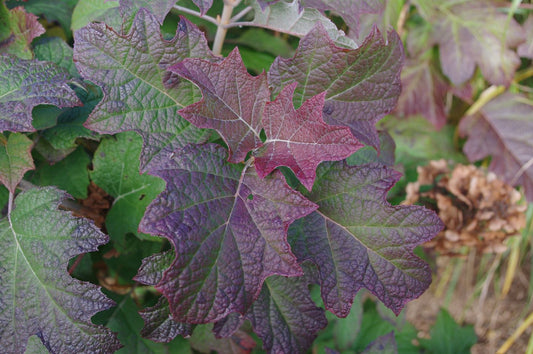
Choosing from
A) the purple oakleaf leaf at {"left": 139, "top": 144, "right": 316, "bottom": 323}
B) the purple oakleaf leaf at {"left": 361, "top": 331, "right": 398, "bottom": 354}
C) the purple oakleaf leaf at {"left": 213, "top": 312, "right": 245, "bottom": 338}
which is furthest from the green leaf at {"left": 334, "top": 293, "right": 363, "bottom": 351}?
the purple oakleaf leaf at {"left": 139, "top": 144, "right": 316, "bottom": 323}

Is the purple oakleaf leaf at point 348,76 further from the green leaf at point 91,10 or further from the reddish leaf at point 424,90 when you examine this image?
the reddish leaf at point 424,90

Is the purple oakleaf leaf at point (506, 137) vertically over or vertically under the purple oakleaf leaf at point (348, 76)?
under

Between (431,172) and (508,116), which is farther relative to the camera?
(508,116)

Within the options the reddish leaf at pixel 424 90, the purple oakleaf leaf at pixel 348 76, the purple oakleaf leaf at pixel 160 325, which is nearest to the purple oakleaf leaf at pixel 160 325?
the purple oakleaf leaf at pixel 160 325

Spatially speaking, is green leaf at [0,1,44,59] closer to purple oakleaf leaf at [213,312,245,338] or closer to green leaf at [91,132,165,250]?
green leaf at [91,132,165,250]

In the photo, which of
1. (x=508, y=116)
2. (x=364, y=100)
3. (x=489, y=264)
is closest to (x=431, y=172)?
(x=364, y=100)

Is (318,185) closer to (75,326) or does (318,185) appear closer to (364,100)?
(364,100)
